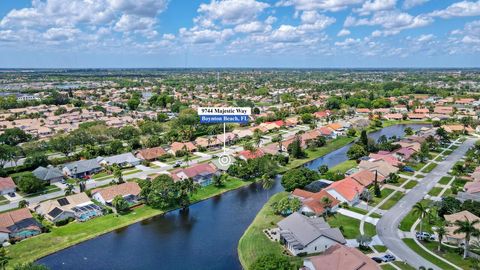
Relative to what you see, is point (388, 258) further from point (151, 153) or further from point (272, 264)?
point (151, 153)

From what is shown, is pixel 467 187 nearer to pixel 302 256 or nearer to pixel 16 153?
pixel 302 256

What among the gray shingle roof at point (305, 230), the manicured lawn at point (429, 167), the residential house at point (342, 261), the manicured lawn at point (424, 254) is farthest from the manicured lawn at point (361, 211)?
the manicured lawn at point (429, 167)

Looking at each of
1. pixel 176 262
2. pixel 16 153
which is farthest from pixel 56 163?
pixel 176 262

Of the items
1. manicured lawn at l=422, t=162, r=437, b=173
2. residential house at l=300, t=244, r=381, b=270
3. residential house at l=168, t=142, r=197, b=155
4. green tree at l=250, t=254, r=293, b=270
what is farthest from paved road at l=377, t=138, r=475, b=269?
residential house at l=168, t=142, r=197, b=155

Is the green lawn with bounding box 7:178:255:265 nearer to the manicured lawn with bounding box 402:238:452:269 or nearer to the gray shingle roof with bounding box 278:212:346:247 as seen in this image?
the gray shingle roof with bounding box 278:212:346:247

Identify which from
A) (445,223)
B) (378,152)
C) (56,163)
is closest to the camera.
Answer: (445,223)
